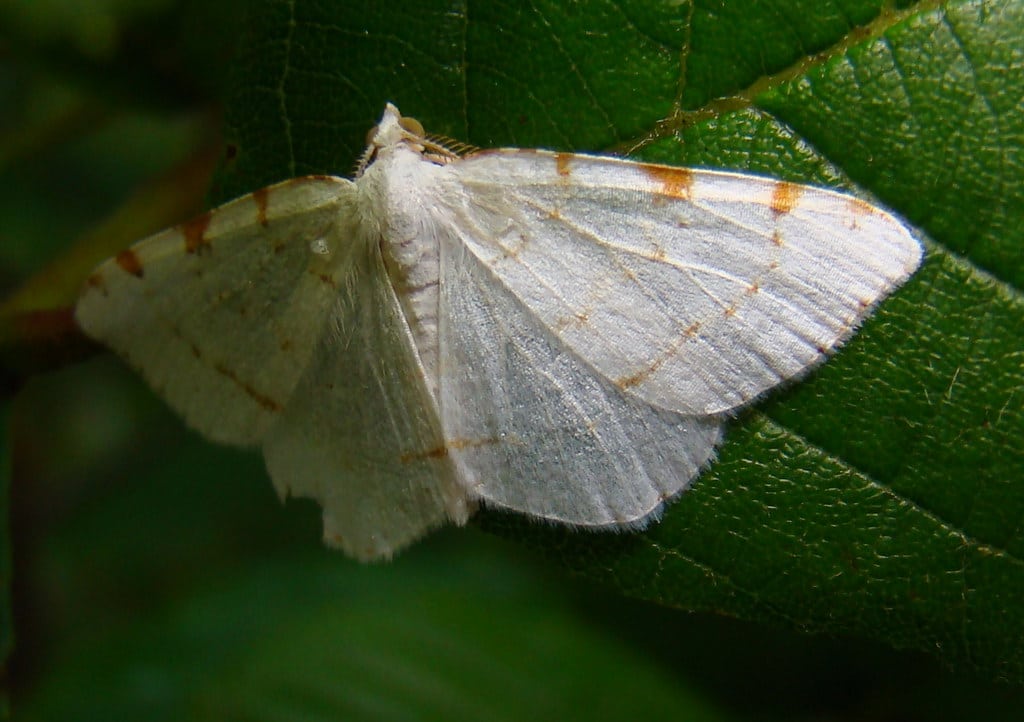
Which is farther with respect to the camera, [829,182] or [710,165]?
[710,165]

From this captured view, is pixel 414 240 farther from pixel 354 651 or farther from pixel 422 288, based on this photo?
pixel 354 651

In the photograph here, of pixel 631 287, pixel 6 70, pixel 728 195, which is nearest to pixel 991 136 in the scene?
pixel 728 195

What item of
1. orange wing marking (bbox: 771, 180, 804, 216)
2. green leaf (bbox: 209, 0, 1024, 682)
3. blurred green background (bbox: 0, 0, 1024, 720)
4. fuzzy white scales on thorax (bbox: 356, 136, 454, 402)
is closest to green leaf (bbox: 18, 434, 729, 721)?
blurred green background (bbox: 0, 0, 1024, 720)

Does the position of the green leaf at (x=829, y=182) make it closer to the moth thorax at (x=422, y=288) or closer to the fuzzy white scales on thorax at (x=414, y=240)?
the fuzzy white scales on thorax at (x=414, y=240)

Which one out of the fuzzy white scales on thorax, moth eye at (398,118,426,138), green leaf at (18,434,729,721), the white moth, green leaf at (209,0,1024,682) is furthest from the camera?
green leaf at (18,434,729,721)

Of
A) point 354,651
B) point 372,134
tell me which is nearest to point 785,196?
point 372,134

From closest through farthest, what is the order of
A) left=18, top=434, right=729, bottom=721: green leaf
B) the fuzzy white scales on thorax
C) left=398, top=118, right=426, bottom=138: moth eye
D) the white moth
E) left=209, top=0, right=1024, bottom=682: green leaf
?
left=209, top=0, right=1024, bottom=682: green leaf < the white moth < left=398, top=118, right=426, bottom=138: moth eye < the fuzzy white scales on thorax < left=18, top=434, right=729, bottom=721: green leaf

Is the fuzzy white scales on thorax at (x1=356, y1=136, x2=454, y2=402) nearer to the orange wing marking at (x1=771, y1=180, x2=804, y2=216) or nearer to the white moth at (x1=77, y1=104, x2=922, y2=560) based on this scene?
the white moth at (x1=77, y1=104, x2=922, y2=560)
